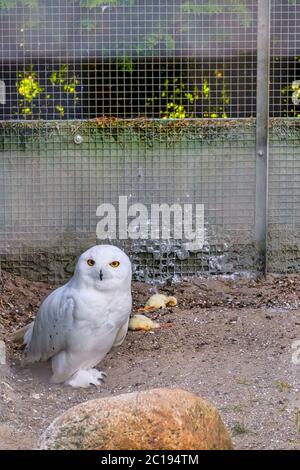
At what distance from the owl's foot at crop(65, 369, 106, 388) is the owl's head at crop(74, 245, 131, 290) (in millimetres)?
422

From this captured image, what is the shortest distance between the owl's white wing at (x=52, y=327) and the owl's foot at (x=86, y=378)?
158 mm

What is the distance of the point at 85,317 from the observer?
14.1 ft

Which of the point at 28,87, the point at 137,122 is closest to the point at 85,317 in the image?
the point at 137,122

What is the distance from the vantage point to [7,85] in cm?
546

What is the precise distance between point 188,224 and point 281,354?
4.86 feet

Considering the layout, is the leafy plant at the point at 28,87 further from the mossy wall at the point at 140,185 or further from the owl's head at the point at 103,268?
the owl's head at the point at 103,268

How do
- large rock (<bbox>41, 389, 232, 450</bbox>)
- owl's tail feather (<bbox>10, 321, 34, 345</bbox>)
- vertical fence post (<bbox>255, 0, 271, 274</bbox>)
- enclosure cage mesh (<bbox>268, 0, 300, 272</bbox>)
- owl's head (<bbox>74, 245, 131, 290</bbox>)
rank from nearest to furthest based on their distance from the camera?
1. large rock (<bbox>41, 389, 232, 450</bbox>)
2. owl's head (<bbox>74, 245, 131, 290</bbox>)
3. owl's tail feather (<bbox>10, 321, 34, 345</bbox>)
4. vertical fence post (<bbox>255, 0, 271, 274</bbox>)
5. enclosure cage mesh (<bbox>268, 0, 300, 272</bbox>)

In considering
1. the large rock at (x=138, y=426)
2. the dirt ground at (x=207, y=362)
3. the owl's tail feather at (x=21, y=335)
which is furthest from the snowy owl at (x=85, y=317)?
the large rock at (x=138, y=426)

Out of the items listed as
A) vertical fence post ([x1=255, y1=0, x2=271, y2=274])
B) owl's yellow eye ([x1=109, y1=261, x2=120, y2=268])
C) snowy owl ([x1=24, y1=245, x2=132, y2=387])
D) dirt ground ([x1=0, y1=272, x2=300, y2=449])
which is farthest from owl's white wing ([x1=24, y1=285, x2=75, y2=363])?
vertical fence post ([x1=255, y1=0, x2=271, y2=274])

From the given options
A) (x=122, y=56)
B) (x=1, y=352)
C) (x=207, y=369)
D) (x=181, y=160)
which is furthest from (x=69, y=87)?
(x=207, y=369)

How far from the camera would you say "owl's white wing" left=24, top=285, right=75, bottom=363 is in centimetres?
431

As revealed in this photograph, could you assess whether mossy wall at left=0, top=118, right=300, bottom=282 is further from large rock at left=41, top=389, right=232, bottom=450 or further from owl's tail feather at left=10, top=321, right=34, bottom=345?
large rock at left=41, top=389, right=232, bottom=450

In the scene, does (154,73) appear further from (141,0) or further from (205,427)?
(205,427)

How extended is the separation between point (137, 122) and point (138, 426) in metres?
3.07
